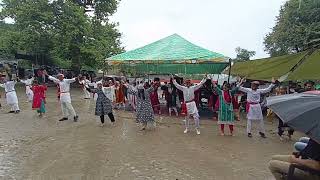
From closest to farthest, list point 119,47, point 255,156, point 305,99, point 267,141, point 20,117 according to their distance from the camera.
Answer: point 305,99, point 255,156, point 267,141, point 20,117, point 119,47

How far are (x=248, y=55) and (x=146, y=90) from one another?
41229mm

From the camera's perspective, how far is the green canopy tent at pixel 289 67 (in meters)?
12.4

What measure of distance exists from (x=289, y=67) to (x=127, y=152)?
7.24 m

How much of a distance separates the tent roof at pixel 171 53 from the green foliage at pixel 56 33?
14.9 metres

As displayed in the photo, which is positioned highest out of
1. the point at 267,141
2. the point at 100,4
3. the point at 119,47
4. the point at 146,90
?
the point at 100,4

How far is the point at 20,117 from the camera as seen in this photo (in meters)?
15.2

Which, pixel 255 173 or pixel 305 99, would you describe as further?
pixel 255 173

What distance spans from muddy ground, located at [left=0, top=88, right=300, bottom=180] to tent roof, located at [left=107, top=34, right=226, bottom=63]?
2.89 meters

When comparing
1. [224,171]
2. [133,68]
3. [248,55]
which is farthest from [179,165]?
[248,55]

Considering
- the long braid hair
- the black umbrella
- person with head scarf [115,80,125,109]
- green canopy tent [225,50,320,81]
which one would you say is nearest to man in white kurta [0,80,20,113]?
person with head scarf [115,80,125,109]

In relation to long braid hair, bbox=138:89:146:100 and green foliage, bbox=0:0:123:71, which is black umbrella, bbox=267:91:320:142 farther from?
green foliage, bbox=0:0:123:71

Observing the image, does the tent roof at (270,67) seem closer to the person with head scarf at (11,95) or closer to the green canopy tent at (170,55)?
the green canopy tent at (170,55)

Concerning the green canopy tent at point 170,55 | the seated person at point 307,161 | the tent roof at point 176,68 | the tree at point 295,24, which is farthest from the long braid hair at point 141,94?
the tree at point 295,24

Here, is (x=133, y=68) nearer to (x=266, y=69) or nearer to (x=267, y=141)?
(x=266, y=69)
